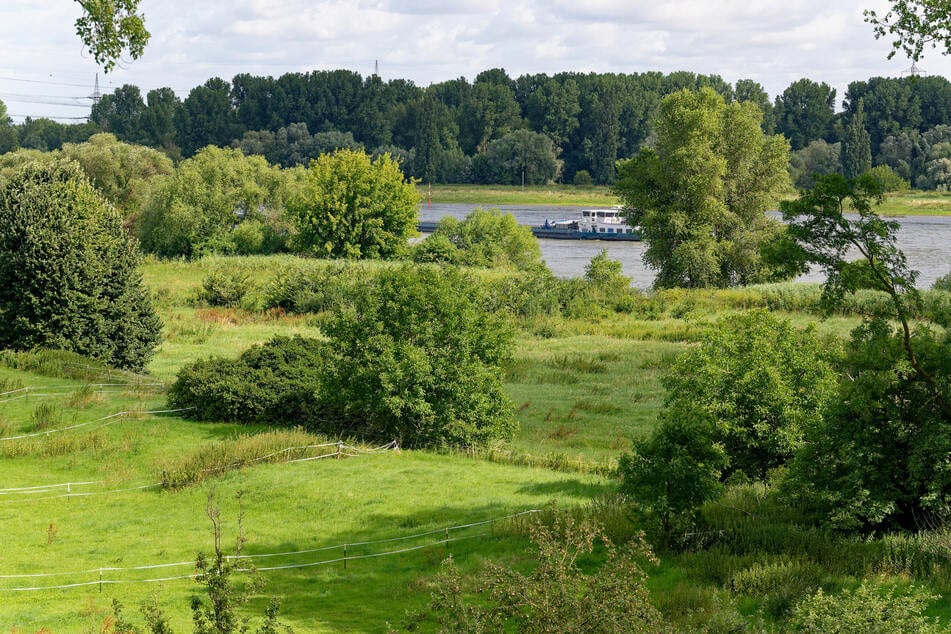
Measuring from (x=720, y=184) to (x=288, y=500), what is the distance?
162 feet

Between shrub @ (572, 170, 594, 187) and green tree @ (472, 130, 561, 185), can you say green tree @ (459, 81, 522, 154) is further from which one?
shrub @ (572, 170, 594, 187)

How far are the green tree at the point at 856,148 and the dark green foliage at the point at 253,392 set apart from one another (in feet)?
337

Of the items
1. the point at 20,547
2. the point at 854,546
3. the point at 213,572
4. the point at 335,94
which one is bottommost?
the point at 20,547

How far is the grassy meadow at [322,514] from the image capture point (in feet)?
42.7

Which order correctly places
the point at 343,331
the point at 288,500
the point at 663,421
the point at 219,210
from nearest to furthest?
the point at 663,421 → the point at 288,500 → the point at 343,331 → the point at 219,210

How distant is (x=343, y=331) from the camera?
24578mm

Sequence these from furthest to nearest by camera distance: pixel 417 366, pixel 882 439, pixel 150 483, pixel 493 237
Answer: pixel 493 237, pixel 417 366, pixel 150 483, pixel 882 439

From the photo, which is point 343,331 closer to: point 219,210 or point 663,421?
point 663,421

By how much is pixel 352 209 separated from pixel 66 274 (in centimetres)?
4512

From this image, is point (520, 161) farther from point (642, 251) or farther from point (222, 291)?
point (222, 291)

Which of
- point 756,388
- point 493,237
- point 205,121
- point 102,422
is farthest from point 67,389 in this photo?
point 205,121

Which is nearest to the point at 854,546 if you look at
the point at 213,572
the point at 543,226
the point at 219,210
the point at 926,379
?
the point at 926,379

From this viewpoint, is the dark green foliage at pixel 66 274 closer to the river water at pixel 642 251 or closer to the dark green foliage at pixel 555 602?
the dark green foliage at pixel 555 602

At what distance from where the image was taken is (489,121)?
163375 millimetres
